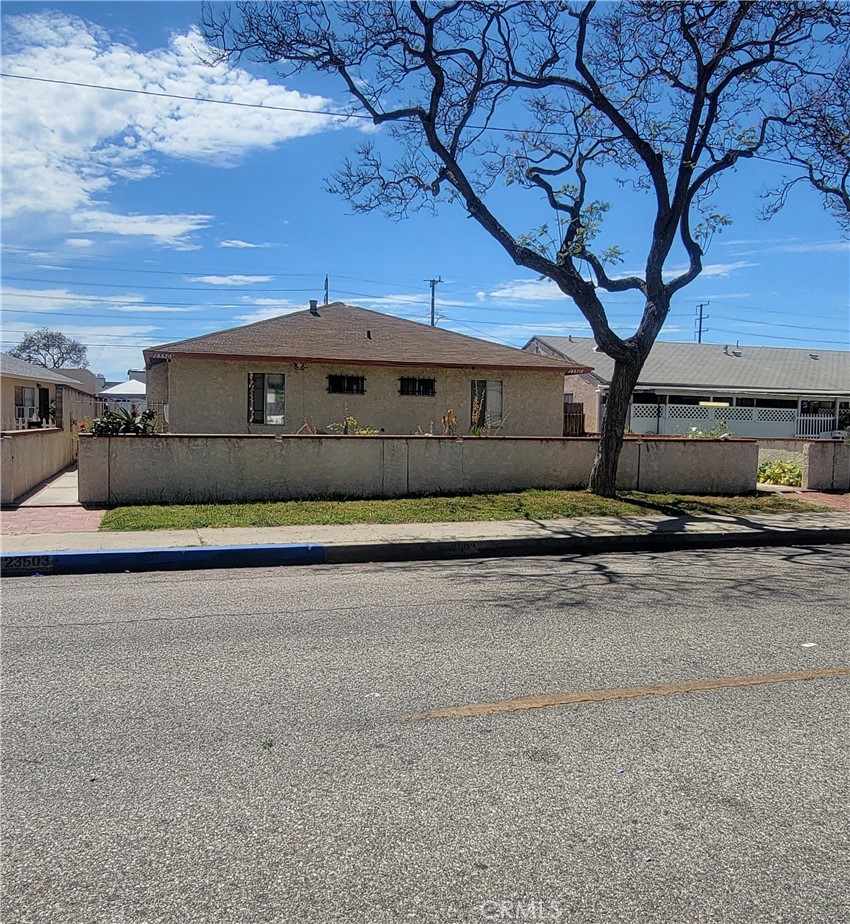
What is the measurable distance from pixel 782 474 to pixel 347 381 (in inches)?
449

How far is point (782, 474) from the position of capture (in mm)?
18203

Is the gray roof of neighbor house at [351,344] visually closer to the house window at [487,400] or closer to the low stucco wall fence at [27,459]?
the house window at [487,400]

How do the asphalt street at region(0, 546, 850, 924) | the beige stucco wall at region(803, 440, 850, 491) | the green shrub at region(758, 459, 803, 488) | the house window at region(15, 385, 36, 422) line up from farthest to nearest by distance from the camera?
the house window at region(15, 385, 36, 422) < the green shrub at region(758, 459, 803, 488) < the beige stucco wall at region(803, 440, 850, 491) < the asphalt street at region(0, 546, 850, 924)

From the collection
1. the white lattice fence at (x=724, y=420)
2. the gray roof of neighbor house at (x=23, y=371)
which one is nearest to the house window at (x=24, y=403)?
the gray roof of neighbor house at (x=23, y=371)

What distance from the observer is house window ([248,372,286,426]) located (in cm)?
2031

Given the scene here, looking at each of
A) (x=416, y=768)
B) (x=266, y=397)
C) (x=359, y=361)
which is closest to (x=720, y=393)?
(x=359, y=361)

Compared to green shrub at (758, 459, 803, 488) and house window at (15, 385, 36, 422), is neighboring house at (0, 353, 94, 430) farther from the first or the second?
green shrub at (758, 459, 803, 488)

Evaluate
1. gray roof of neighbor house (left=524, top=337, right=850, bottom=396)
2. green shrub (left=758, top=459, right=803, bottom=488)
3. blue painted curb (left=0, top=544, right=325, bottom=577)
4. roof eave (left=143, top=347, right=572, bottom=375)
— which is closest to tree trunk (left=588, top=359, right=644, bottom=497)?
green shrub (left=758, top=459, right=803, bottom=488)

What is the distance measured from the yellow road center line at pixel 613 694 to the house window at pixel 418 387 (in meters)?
16.8

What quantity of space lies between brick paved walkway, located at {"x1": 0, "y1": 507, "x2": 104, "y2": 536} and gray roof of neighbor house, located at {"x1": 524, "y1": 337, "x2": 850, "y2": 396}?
89.1 feet

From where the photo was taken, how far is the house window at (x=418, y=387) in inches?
840

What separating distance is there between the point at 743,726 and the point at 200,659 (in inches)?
140

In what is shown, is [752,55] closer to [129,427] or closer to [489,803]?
[129,427]

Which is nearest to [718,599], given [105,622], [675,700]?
[675,700]
